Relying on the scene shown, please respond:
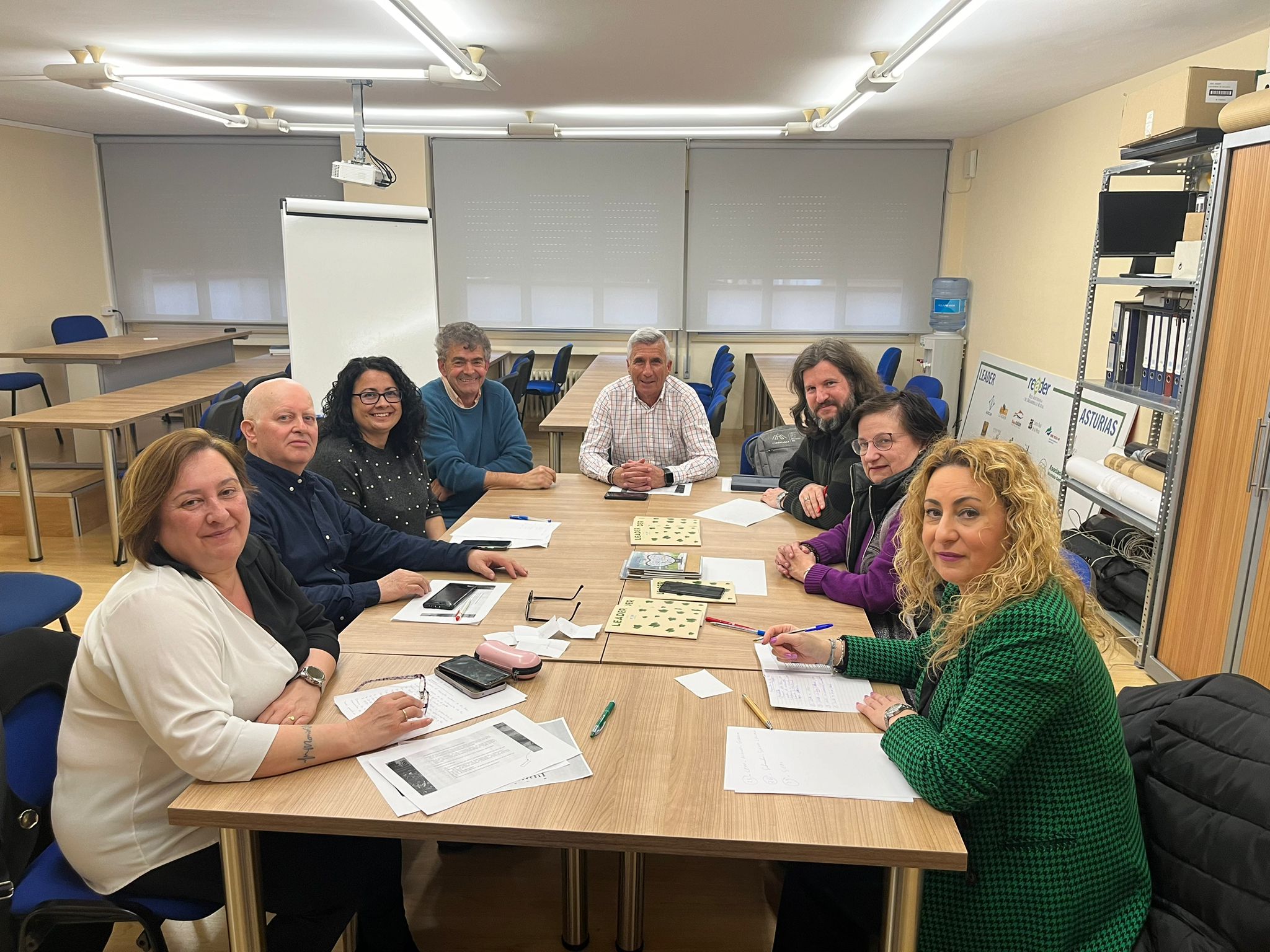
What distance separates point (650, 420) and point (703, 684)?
2.18 m

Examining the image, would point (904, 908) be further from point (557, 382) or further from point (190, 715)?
point (557, 382)

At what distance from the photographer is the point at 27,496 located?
491 centimetres

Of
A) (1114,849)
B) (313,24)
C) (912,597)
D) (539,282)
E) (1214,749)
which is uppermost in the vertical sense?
(313,24)

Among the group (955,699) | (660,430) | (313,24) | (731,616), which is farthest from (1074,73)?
(955,699)

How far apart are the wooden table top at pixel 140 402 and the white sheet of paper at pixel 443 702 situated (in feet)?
12.9

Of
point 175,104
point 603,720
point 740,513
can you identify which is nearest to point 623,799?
point 603,720

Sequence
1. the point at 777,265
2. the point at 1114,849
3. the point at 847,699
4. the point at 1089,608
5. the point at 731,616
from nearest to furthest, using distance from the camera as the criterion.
Answer: the point at 1114,849 → the point at 1089,608 → the point at 847,699 → the point at 731,616 → the point at 777,265

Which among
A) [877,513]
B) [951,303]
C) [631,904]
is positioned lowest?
[631,904]

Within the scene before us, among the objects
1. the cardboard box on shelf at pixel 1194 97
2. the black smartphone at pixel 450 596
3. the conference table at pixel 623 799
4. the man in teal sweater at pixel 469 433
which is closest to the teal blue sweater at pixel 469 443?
the man in teal sweater at pixel 469 433

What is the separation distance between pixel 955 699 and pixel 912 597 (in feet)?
1.20

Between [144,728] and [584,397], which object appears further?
[584,397]

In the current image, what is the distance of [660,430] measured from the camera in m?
3.91

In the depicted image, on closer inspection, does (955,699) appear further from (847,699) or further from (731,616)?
(731,616)

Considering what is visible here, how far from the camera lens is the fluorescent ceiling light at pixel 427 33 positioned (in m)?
3.54
